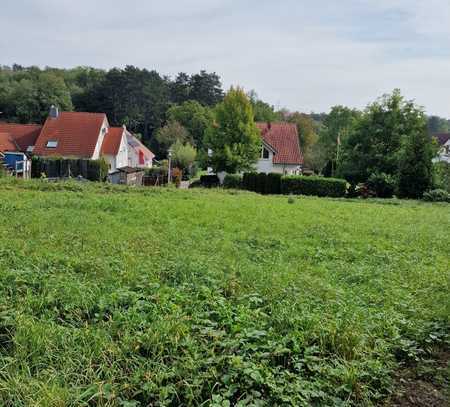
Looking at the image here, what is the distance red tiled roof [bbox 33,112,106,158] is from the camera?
31.9 metres

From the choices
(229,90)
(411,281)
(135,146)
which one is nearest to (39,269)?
(411,281)

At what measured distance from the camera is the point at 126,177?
27.1 m

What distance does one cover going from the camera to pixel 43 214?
8734 millimetres

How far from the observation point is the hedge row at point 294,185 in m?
22.7

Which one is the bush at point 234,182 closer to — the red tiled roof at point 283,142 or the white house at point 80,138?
the red tiled roof at point 283,142

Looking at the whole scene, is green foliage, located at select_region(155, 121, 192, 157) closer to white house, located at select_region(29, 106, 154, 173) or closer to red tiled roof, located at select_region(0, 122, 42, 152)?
white house, located at select_region(29, 106, 154, 173)

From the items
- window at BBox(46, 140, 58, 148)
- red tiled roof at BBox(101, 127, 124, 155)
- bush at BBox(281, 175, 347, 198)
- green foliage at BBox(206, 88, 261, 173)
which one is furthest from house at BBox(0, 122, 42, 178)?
bush at BBox(281, 175, 347, 198)

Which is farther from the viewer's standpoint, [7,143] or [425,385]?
[7,143]

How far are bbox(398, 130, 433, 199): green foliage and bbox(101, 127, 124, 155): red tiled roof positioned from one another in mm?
22871

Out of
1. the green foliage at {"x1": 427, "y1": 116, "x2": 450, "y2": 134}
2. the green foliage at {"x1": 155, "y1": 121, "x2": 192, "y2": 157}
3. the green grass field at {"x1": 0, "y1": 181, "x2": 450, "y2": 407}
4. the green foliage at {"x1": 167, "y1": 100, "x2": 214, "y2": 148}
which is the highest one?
the green foliage at {"x1": 427, "y1": 116, "x2": 450, "y2": 134}

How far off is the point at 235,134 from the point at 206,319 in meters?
25.3

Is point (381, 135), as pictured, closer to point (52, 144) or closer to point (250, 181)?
point (250, 181)

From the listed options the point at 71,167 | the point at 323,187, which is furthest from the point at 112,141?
the point at 323,187

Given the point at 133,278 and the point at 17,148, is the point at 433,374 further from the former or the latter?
the point at 17,148
